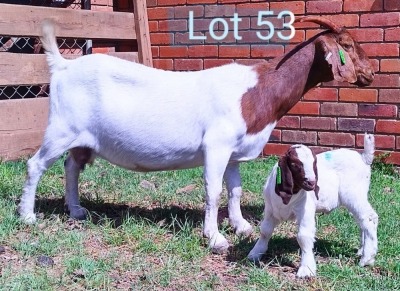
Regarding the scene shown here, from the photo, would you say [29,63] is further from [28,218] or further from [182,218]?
[182,218]

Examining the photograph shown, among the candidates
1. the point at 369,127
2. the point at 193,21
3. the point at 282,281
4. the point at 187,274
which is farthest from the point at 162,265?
the point at 193,21

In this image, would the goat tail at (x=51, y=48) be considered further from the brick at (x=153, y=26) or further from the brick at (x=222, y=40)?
the brick at (x=153, y=26)

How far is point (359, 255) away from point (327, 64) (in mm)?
1196

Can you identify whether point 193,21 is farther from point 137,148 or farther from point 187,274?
point 187,274

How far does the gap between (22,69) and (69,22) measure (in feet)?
2.50

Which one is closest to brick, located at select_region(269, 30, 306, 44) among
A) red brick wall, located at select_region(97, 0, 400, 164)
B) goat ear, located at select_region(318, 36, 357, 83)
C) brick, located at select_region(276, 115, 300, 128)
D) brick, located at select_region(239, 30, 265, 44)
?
red brick wall, located at select_region(97, 0, 400, 164)

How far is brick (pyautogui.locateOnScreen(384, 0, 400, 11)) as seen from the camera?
19.1 ft

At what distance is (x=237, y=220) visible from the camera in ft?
14.0

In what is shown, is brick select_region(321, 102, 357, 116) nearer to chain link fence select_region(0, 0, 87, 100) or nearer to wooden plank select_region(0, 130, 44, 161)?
wooden plank select_region(0, 130, 44, 161)

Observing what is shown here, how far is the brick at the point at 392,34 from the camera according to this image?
5.86 meters

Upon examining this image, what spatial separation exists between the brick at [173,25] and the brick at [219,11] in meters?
0.29

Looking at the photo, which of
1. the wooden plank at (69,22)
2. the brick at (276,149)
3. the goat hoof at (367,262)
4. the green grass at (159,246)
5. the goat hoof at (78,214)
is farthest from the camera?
the brick at (276,149)

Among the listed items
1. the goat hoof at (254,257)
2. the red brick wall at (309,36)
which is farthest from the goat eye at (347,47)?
the red brick wall at (309,36)

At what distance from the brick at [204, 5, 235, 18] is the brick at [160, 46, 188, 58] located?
474 mm
